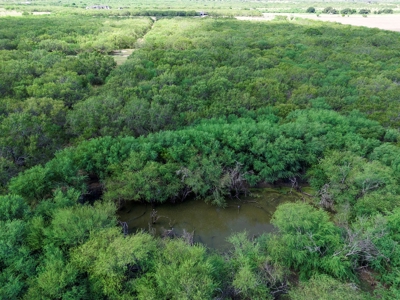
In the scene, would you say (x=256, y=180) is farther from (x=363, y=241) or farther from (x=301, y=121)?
(x=363, y=241)

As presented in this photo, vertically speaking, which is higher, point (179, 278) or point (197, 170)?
point (179, 278)

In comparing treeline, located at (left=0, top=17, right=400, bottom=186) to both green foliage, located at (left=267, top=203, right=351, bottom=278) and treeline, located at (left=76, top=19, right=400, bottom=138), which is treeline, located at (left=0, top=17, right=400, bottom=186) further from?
green foliage, located at (left=267, top=203, right=351, bottom=278)

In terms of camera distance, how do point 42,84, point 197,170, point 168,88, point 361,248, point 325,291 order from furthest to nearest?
1. point 42,84
2. point 168,88
3. point 197,170
4. point 361,248
5. point 325,291

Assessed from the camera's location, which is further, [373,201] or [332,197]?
[332,197]

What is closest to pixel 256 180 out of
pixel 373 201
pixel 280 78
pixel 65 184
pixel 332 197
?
pixel 332 197

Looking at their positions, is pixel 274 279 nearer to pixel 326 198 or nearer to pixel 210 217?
pixel 210 217

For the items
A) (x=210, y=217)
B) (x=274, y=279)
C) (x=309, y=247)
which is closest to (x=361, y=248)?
(x=309, y=247)
